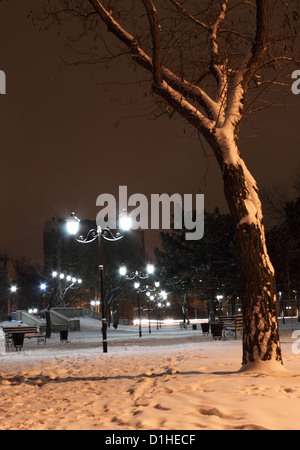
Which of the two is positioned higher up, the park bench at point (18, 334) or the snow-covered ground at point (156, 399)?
the snow-covered ground at point (156, 399)

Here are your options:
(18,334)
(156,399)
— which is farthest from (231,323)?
(156,399)

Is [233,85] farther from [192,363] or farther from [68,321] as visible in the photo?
[68,321]

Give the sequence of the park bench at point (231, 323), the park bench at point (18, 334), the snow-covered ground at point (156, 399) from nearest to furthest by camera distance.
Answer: the snow-covered ground at point (156, 399) < the park bench at point (18, 334) < the park bench at point (231, 323)

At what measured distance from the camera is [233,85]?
8961 millimetres

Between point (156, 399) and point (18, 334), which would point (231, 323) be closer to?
point (18, 334)

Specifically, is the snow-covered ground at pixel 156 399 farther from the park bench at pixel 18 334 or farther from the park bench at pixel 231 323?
the park bench at pixel 231 323

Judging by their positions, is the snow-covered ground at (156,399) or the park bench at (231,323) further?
the park bench at (231,323)

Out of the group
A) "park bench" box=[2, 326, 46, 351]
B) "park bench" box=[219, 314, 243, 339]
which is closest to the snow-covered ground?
"park bench" box=[2, 326, 46, 351]

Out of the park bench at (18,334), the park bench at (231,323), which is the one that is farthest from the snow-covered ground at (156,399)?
the park bench at (231,323)

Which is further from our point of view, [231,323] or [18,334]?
[231,323]

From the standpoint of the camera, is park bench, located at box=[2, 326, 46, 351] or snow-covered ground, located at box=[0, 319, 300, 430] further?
park bench, located at box=[2, 326, 46, 351]

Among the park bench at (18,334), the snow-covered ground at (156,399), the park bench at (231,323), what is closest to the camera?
the snow-covered ground at (156,399)

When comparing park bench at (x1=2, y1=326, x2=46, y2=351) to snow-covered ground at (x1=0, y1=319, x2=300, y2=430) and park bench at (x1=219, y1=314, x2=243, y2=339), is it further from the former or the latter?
snow-covered ground at (x1=0, y1=319, x2=300, y2=430)
